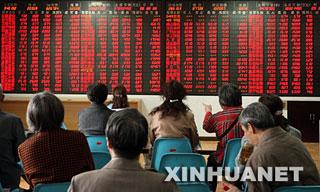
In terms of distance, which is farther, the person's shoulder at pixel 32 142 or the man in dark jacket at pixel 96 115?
the man in dark jacket at pixel 96 115

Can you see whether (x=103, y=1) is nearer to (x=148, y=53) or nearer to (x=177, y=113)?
(x=148, y=53)

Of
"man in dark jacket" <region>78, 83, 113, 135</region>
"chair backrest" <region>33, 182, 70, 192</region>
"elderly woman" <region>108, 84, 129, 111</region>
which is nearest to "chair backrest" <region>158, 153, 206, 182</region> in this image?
"chair backrest" <region>33, 182, 70, 192</region>

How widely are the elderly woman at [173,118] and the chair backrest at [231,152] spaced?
0.48 metres

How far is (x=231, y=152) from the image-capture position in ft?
11.5

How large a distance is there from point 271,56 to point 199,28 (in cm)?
125

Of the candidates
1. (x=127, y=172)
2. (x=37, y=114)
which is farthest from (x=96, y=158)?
(x=127, y=172)

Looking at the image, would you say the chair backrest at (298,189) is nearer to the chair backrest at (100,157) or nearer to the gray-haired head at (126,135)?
the gray-haired head at (126,135)

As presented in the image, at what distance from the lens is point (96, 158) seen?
3.03 metres

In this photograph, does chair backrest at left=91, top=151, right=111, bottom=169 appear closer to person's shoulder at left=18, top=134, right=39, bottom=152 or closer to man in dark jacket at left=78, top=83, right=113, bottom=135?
person's shoulder at left=18, top=134, right=39, bottom=152

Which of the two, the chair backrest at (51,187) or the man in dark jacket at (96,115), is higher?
the man in dark jacket at (96,115)

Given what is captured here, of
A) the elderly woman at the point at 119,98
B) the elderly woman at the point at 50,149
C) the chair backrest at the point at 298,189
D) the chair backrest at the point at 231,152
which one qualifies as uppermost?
the elderly woman at the point at 119,98

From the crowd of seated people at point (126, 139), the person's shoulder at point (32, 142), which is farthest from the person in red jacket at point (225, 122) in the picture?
the person's shoulder at point (32, 142)

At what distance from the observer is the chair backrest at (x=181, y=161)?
9.50 ft

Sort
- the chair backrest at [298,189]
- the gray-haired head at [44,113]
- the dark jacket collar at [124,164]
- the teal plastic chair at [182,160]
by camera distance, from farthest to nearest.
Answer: the teal plastic chair at [182,160], the gray-haired head at [44,113], the chair backrest at [298,189], the dark jacket collar at [124,164]
